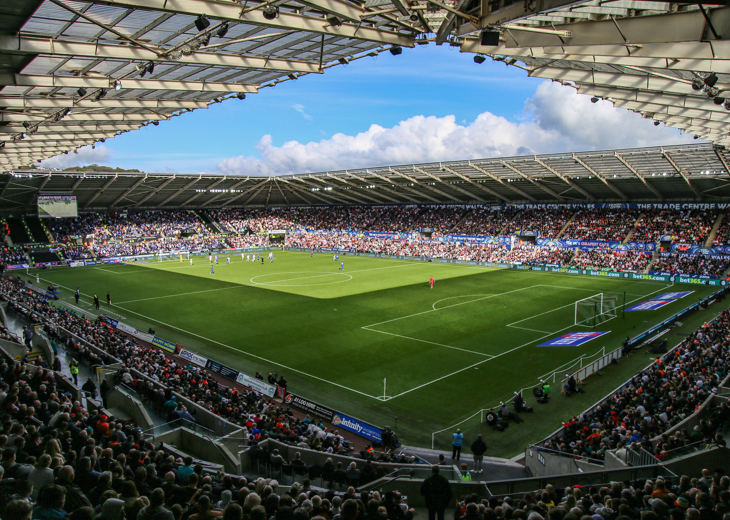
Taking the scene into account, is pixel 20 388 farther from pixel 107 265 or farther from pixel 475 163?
pixel 107 265

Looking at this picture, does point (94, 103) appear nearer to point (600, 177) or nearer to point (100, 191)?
point (600, 177)

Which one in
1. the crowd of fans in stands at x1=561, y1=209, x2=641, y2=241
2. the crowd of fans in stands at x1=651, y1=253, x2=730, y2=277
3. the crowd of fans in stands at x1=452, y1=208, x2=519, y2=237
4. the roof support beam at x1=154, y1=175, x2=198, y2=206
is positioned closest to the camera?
the crowd of fans in stands at x1=651, y1=253, x2=730, y2=277

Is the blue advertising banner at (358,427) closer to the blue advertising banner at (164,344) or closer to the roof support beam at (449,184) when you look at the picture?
the blue advertising banner at (164,344)

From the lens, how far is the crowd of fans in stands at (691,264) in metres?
45.7

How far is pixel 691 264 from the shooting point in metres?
47.7

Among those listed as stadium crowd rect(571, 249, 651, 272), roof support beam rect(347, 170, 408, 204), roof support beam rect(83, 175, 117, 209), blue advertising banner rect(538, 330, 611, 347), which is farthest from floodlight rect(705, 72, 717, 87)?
roof support beam rect(83, 175, 117, 209)

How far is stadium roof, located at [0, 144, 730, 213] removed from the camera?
1843 inches

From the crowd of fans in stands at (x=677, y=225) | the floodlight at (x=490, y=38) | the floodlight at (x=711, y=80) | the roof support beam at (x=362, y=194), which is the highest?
the roof support beam at (x=362, y=194)

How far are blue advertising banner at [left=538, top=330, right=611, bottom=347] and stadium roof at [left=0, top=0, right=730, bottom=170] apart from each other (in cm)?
1303

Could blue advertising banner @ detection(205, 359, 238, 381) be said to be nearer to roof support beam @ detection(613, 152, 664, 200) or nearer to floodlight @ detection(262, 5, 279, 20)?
floodlight @ detection(262, 5, 279, 20)

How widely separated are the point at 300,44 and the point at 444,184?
56.3 metres

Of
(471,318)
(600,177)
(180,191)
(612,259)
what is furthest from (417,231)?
(471,318)

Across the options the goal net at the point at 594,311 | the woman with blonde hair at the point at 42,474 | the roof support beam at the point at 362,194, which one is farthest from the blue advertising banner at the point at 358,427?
the roof support beam at the point at 362,194

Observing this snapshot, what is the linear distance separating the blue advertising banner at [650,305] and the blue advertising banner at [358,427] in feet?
88.1
